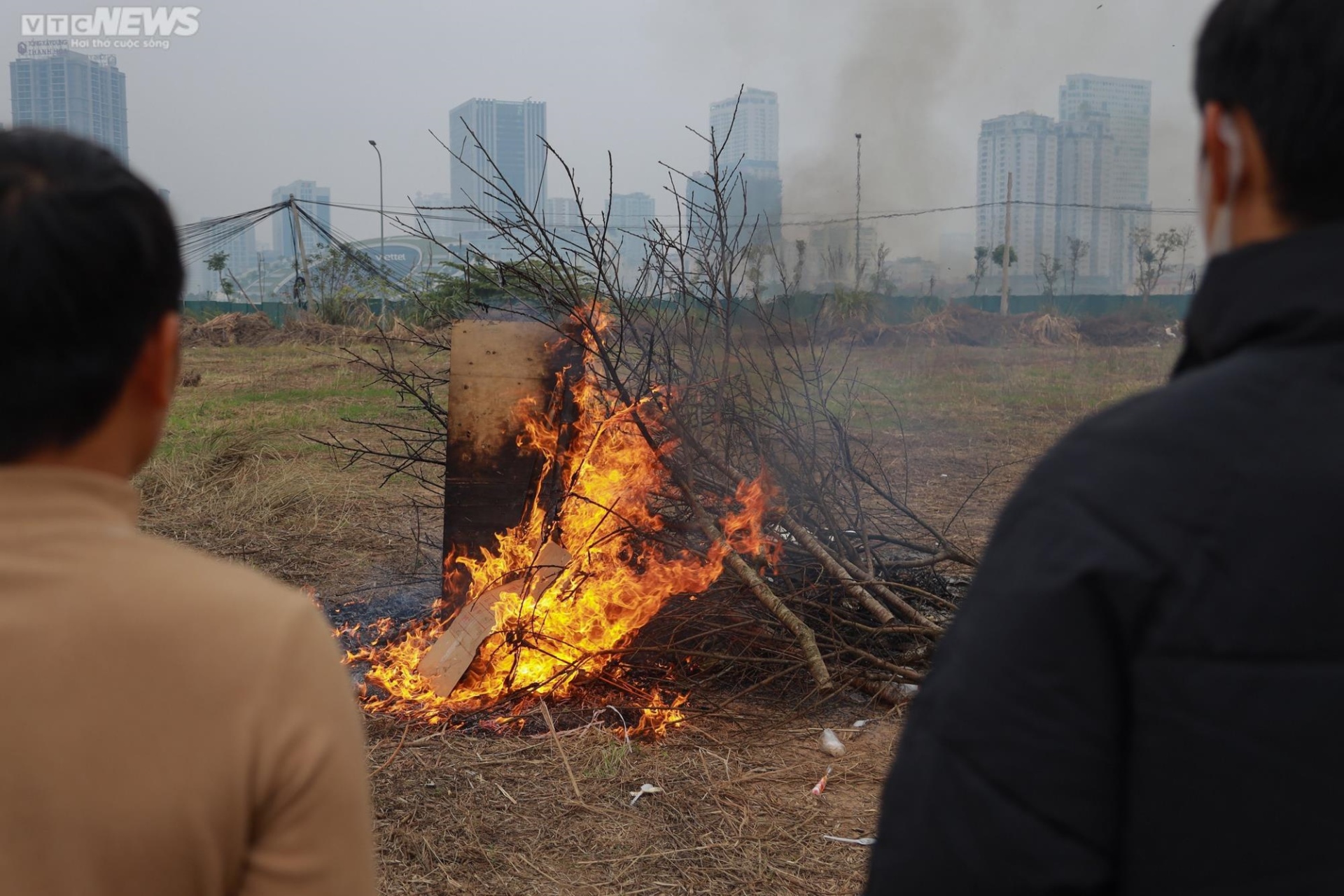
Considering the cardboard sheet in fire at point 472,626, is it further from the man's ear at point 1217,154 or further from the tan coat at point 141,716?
the man's ear at point 1217,154

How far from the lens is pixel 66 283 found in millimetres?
876

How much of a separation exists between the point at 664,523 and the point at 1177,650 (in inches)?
162

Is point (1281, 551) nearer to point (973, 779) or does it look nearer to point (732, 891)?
point (973, 779)

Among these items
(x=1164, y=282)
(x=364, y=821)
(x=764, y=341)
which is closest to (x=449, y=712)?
(x=764, y=341)

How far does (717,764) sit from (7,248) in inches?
138

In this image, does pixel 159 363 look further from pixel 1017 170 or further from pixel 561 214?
pixel 1017 170

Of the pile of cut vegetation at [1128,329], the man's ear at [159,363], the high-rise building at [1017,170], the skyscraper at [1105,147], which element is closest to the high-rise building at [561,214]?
the man's ear at [159,363]

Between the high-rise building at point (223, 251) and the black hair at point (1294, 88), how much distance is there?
101 centimetres

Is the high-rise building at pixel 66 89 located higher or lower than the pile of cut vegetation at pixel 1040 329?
higher

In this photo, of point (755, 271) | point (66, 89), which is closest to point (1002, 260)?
point (755, 271)

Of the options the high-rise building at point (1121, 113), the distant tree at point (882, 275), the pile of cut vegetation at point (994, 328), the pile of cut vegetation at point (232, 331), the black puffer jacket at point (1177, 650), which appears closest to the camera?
the black puffer jacket at point (1177, 650)

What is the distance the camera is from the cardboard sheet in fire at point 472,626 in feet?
15.4

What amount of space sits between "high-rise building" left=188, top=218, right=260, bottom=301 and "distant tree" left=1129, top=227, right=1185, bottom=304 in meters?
25.4

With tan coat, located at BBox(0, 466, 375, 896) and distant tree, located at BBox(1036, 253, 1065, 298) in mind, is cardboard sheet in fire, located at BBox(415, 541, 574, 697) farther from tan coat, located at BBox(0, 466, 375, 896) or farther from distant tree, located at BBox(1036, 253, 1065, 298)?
distant tree, located at BBox(1036, 253, 1065, 298)
